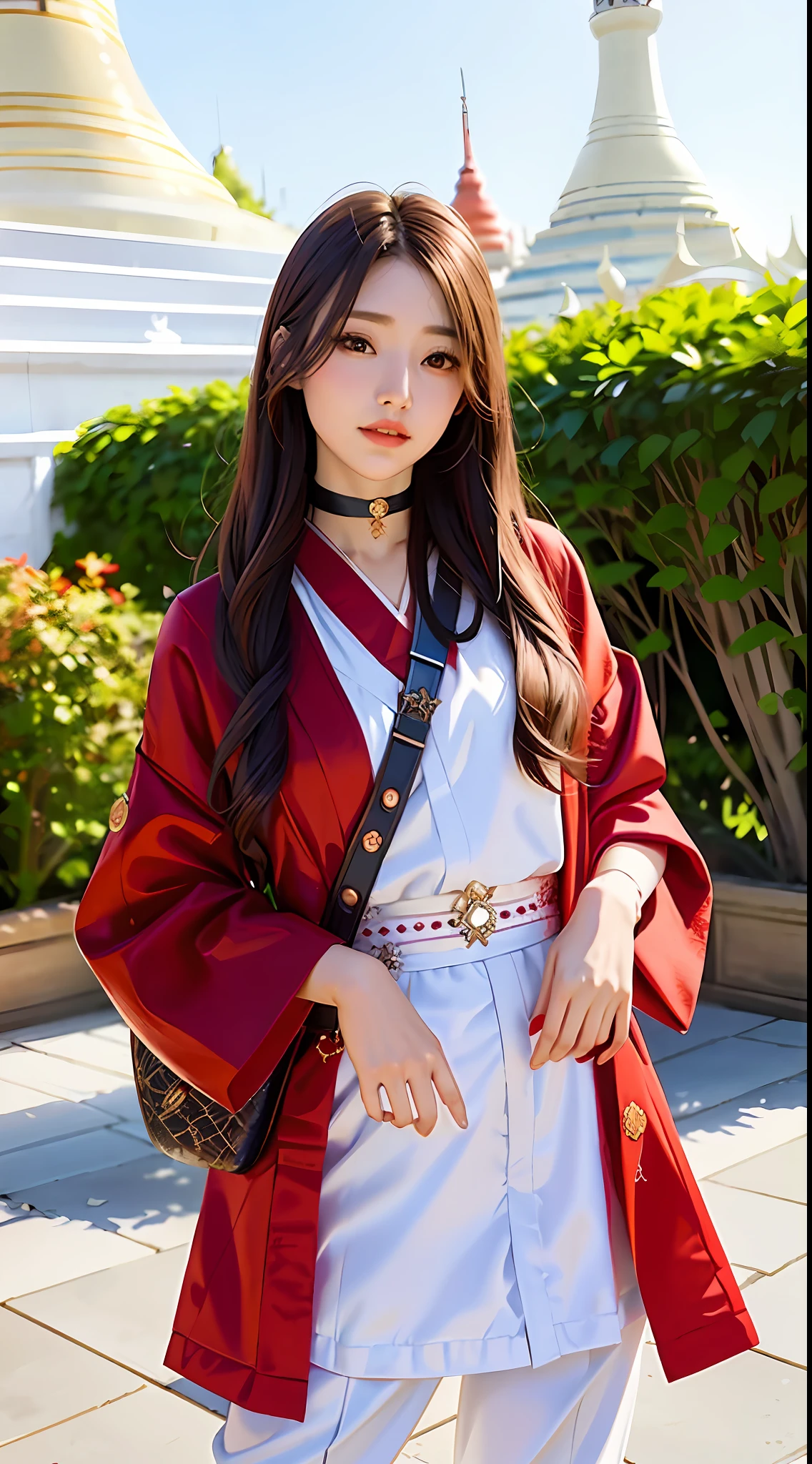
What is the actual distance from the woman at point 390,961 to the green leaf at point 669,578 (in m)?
2.64

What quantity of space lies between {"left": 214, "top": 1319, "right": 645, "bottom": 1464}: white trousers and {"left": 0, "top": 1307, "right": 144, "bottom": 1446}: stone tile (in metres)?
1.08

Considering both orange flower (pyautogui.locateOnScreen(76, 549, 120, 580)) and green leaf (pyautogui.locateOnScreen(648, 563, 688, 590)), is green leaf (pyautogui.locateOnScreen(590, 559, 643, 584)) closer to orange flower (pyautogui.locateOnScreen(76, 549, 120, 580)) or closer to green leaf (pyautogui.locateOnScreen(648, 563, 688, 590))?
green leaf (pyautogui.locateOnScreen(648, 563, 688, 590))

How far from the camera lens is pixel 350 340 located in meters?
1.32

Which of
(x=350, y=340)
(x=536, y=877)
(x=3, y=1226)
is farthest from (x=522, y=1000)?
(x=3, y=1226)

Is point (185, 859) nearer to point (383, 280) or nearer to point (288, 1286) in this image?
point (288, 1286)

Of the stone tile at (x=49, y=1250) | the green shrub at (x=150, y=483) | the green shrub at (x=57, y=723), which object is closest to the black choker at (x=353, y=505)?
the stone tile at (x=49, y=1250)

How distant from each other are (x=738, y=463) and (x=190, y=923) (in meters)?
2.86

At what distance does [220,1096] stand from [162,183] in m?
9.16

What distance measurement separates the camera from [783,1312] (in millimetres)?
2512

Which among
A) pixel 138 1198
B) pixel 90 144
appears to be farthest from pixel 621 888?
pixel 90 144

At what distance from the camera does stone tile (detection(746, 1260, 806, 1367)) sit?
2400 mm

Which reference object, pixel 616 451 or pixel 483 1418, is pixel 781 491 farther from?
pixel 483 1418

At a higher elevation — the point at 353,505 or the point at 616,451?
the point at 616,451

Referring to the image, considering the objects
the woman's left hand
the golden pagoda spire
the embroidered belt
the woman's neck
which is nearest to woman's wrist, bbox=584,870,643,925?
the woman's left hand
